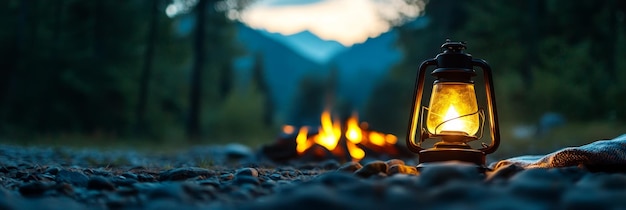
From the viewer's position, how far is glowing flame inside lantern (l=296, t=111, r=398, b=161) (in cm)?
805

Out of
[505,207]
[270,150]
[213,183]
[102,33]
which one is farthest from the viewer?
[102,33]

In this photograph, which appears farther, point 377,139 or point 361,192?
point 377,139

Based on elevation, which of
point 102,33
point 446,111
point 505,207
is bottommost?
point 505,207

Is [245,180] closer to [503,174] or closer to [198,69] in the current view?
[503,174]

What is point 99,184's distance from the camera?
123 inches

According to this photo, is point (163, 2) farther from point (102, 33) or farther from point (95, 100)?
point (95, 100)

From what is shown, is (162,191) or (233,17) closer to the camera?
(162,191)

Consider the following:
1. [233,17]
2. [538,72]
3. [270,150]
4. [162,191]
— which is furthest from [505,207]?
[233,17]

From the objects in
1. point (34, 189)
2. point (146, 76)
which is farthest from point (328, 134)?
point (146, 76)

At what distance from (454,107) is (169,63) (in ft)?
72.2

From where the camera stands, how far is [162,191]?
2445 millimetres

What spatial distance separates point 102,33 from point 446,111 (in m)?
19.9

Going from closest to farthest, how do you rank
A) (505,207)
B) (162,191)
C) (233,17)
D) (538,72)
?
(505,207)
(162,191)
(538,72)
(233,17)

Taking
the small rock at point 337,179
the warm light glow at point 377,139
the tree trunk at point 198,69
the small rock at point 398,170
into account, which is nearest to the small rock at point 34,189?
the small rock at point 337,179
